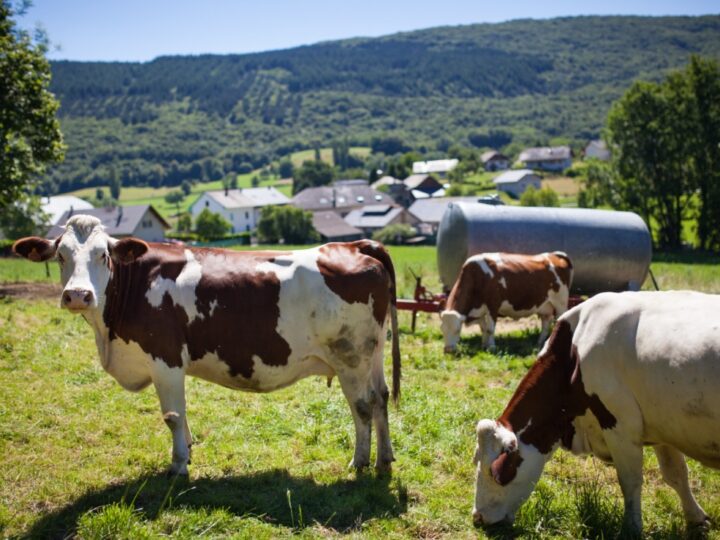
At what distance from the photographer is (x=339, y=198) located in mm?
110000

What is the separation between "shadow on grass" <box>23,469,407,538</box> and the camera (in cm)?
548

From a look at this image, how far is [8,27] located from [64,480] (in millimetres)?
17910

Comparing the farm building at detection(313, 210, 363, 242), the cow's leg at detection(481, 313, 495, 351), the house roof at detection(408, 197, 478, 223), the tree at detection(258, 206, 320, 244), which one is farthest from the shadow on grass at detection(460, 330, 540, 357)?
the farm building at detection(313, 210, 363, 242)

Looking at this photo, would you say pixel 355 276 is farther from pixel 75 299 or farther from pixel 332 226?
pixel 332 226

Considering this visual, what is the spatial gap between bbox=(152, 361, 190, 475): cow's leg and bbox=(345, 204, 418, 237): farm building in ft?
252

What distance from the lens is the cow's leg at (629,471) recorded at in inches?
201

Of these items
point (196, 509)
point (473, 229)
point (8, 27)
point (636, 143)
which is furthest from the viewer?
point (636, 143)

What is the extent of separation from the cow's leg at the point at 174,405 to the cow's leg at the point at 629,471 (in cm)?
394

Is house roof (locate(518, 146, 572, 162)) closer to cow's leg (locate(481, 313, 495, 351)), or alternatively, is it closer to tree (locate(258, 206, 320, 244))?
tree (locate(258, 206, 320, 244))

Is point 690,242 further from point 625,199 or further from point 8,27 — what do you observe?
point 8,27

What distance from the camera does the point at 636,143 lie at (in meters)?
43.5

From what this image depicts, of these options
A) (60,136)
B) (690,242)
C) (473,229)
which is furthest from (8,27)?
(690,242)

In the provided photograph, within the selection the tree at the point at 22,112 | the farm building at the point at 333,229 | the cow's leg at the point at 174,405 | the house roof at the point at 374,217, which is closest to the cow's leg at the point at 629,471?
the cow's leg at the point at 174,405

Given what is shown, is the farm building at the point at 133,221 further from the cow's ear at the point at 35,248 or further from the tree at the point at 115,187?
the tree at the point at 115,187
